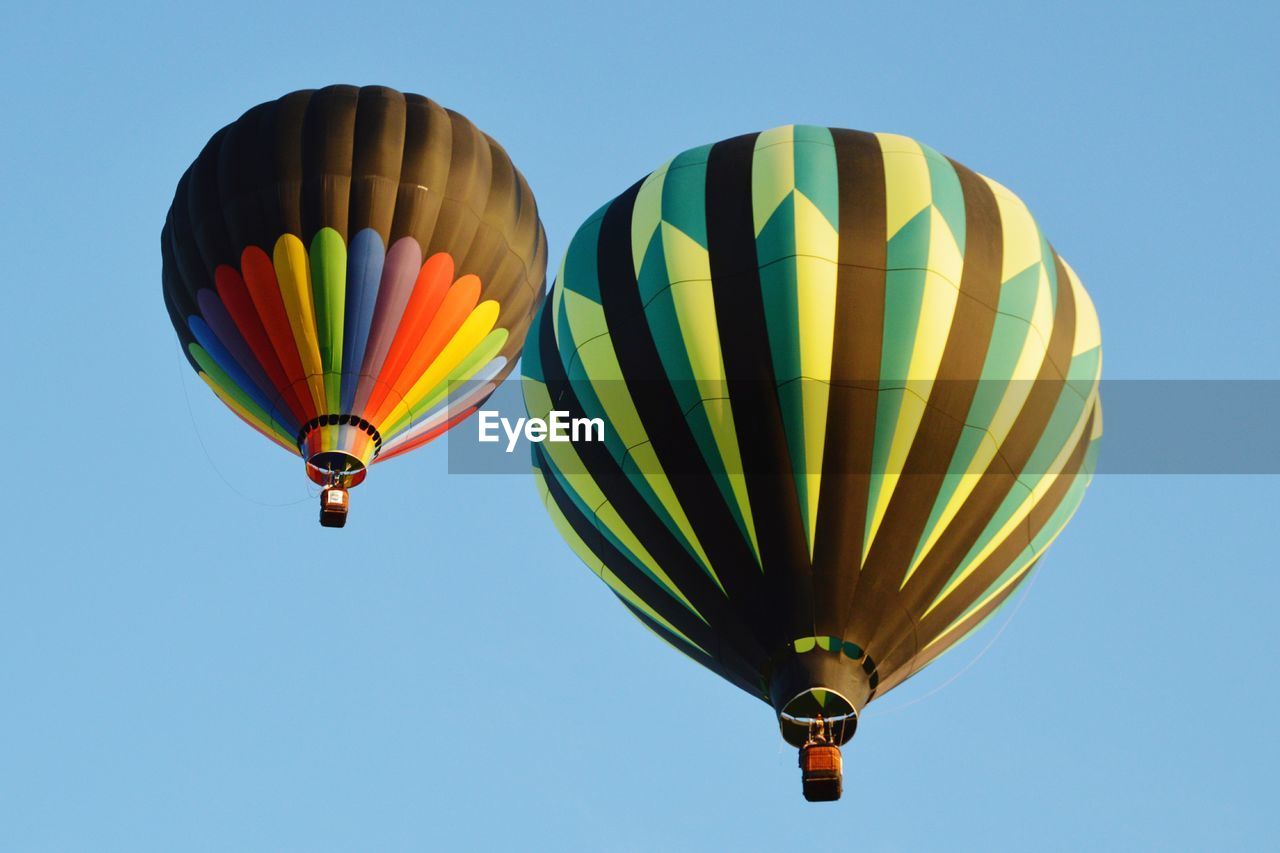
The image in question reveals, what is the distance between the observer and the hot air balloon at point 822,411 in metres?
14.3

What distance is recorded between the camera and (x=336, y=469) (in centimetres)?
1962

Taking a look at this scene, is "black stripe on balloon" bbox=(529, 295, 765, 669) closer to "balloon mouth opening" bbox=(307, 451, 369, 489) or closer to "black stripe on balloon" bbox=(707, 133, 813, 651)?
"black stripe on balloon" bbox=(707, 133, 813, 651)

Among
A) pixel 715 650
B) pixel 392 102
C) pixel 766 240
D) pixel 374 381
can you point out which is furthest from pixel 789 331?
pixel 392 102

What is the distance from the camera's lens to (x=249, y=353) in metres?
19.9

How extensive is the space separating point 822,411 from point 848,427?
0.19m

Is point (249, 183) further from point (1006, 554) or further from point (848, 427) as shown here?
point (1006, 554)

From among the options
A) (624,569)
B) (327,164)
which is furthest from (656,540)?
(327,164)

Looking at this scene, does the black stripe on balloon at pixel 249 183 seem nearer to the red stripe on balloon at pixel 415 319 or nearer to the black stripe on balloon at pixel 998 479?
the red stripe on balloon at pixel 415 319

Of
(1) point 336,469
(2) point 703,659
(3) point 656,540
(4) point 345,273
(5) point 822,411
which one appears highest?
(4) point 345,273

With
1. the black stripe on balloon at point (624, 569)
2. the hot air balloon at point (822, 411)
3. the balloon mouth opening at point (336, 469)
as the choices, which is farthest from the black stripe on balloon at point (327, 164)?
the hot air balloon at point (822, 411)

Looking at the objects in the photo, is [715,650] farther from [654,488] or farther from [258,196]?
[258,196]

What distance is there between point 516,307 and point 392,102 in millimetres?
2217

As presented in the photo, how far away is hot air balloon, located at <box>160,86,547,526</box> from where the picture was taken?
19.6 metres

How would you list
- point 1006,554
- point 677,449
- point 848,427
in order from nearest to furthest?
point 848,427, point 677,449, point 1006,554
